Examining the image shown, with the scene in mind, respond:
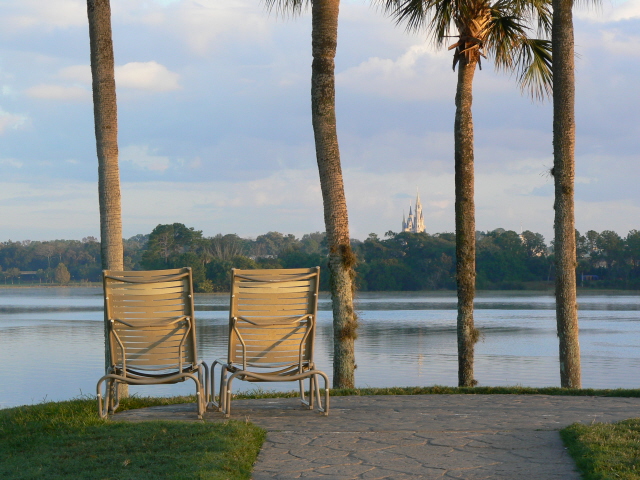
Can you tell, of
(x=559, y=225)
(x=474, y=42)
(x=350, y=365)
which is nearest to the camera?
(x=350, y=365)

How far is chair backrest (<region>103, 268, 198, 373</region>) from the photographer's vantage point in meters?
4.82

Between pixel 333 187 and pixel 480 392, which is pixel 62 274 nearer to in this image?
pixel 333 187

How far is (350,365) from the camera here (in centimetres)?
787

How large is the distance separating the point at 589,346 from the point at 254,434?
18.1 metres

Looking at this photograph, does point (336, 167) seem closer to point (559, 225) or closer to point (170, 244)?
point (559, 225)

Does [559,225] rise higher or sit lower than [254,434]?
higher

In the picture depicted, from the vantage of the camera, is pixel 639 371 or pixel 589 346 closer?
pixel 639 371

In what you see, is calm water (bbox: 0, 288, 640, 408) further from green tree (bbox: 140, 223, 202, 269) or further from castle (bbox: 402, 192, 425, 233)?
castle (bbox: 402, 192, 425, 233)

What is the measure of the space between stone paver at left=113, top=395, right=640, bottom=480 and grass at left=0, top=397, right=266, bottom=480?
0.58 ft

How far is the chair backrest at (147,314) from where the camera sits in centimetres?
482

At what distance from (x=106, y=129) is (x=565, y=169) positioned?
15.6 ft

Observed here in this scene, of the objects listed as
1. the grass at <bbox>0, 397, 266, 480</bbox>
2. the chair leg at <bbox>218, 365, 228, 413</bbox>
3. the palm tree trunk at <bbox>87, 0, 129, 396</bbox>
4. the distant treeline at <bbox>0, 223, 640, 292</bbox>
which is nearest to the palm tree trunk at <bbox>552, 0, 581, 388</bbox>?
the palm tree trunk at <bbox>87, 0, 129, 396</bbox>

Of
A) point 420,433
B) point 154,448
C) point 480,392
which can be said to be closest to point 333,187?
point 480,392

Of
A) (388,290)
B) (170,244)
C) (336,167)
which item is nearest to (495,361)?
(336,167)
